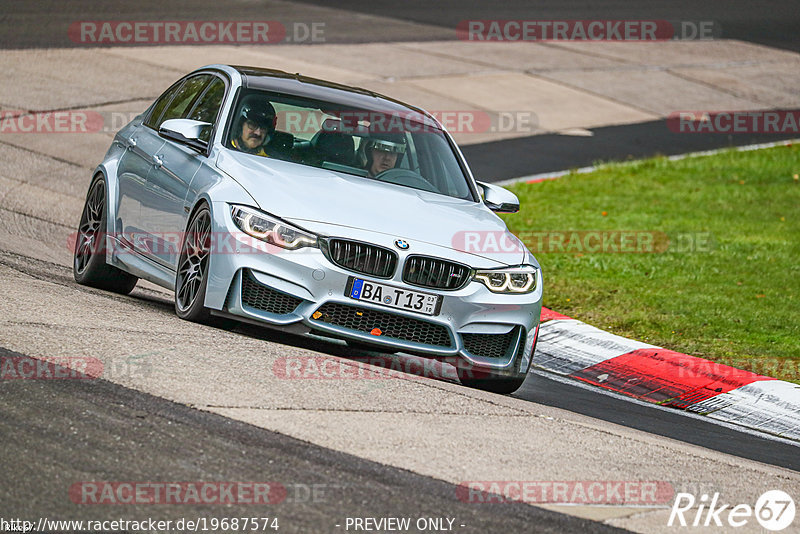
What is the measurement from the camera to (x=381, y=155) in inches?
327

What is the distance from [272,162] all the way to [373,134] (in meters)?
0.85

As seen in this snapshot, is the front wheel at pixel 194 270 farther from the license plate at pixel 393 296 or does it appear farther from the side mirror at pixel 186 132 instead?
the license plate at pixel 393 296

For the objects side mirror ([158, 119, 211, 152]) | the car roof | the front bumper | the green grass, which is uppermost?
the car roof

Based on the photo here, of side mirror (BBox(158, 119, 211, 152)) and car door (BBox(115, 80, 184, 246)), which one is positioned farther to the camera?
car door (BBox(115, 80, 184, 246))

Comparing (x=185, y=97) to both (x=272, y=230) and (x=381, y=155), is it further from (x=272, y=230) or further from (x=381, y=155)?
(x=272, y=230)

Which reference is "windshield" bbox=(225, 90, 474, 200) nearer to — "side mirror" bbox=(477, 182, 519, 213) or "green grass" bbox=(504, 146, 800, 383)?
"side mirror" bbox=(477, 182, 519, 213)

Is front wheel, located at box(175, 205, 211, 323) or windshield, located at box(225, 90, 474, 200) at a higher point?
windshield, located at box(225, 90, 474, 200)

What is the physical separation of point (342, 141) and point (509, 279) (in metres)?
1.60

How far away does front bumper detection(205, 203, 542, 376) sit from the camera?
6.97 metres

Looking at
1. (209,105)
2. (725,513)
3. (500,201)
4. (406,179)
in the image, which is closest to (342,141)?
(406,179)

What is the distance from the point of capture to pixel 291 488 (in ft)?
16.0

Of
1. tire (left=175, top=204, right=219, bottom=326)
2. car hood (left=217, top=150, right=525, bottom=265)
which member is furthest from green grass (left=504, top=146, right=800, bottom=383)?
tire (left=175, top=204, right=219, bottom=326)

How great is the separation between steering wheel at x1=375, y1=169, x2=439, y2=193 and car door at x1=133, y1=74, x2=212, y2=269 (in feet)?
4.00

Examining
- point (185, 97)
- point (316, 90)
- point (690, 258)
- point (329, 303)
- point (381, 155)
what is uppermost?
point (316, 90)
